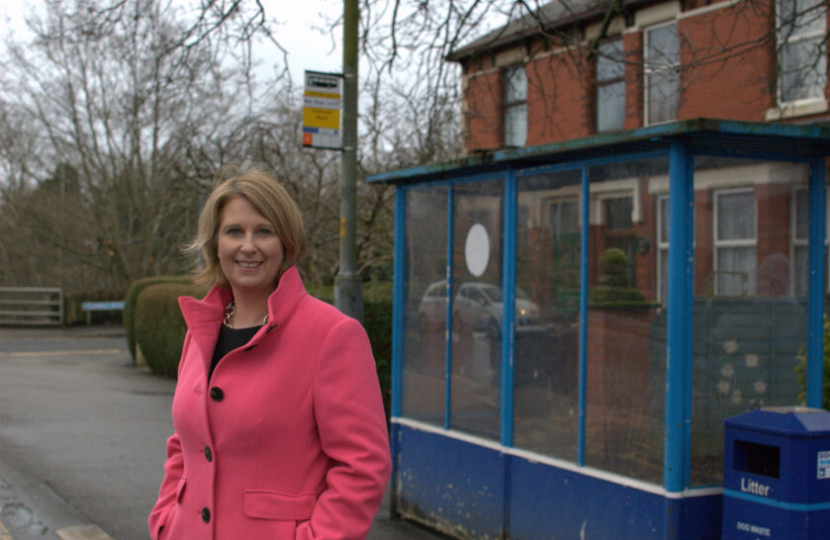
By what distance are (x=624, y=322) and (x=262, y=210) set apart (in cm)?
317

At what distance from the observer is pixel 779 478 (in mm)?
4066

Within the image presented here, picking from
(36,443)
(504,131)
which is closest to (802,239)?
(36,443)

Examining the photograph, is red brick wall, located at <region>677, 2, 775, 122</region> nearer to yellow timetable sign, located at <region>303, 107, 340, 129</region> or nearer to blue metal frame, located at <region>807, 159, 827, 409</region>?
yellow timetable sign, located at <region>303, 107, 340, 129</region>

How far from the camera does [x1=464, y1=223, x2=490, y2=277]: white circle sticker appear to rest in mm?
6039

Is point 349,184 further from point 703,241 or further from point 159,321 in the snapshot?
point 159,321

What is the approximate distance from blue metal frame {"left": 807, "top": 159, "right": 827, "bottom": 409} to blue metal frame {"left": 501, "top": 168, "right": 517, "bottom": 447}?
174 centimetres

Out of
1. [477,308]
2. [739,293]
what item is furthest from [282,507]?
[477,308]

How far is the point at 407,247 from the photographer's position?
6828 millimetres

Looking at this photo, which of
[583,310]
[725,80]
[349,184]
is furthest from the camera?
[725,80]

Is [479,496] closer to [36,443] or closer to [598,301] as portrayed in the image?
[598,301]

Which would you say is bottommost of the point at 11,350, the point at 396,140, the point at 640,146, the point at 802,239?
the point at 11,350

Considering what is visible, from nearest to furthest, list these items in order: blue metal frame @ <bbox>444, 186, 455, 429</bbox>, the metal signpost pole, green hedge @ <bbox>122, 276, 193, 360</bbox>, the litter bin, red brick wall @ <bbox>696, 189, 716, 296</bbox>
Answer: the litter bin < red brick wall @ <bbox>696, 189, 716, 296</bbox> < blue metal frame @ <bbox>444, 186, 455, 429</bbox> < the metal signpost pole < green hedge @ <bbox>122, 276, 193, 360</bbox>

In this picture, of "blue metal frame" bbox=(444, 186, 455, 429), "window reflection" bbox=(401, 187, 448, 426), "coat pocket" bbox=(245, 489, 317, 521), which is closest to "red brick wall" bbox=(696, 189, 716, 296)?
"blue metal frame" bbox=(444, 186, 455, 429)

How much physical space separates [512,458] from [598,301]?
1.16 meters
